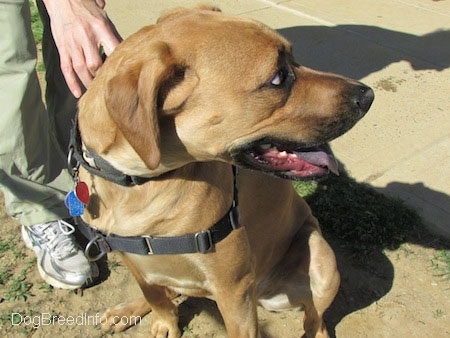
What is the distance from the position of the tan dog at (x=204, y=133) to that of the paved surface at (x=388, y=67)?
1.55 m

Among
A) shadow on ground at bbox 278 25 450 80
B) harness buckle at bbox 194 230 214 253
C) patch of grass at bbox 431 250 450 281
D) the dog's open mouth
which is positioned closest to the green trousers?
harness buckle at bbox 194 230 214 253

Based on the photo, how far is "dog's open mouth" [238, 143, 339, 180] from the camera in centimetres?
208

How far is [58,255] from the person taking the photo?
322 centimetres

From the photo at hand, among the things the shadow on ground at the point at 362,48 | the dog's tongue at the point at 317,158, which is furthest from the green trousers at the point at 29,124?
the shadow on ground at the point at 362,48

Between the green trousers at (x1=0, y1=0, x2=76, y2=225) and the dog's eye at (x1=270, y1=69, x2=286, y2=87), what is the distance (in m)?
1.41

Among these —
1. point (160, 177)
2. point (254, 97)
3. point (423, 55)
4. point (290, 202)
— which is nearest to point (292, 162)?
point (254, 97)

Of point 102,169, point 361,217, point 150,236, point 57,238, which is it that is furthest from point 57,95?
point 361,217

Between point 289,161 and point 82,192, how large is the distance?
0.88 metres

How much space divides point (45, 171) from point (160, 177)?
1.22 metres

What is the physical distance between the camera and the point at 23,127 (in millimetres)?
2807

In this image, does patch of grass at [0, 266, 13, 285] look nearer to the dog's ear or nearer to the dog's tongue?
the dog's ear

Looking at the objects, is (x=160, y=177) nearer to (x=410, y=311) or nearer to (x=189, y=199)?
(x=189, y=199)

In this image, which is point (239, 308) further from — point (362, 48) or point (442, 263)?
point (362, 48)

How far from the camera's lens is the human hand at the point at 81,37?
2.21m
